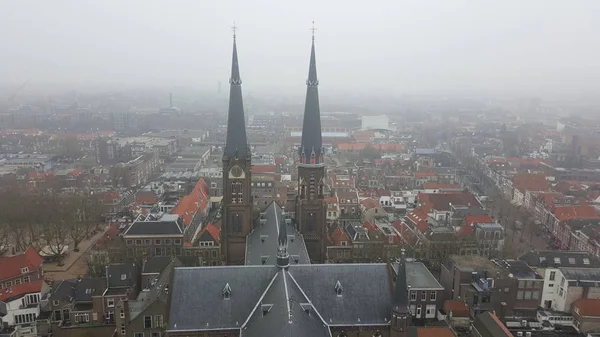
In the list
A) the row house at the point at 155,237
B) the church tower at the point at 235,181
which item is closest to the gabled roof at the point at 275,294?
the church tower at the point at 235,181

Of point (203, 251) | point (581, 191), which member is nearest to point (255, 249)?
point (203, 251)

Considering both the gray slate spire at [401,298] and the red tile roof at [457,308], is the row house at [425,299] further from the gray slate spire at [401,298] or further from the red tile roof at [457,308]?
the gray slate spire at [401,298]

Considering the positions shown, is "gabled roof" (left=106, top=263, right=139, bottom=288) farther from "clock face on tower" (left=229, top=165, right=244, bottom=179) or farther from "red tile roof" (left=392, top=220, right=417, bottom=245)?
"red tile roof" (left=392, top=220, right=417, bottom=245)

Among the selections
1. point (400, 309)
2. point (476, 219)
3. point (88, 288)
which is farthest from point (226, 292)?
point (476, 219)

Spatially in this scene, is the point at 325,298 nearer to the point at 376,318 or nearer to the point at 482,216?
the point at 376,318

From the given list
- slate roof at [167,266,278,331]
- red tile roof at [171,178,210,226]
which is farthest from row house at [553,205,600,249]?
red tile roof at [171,178,210,226]
